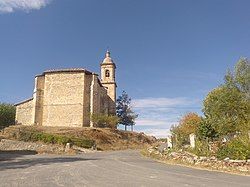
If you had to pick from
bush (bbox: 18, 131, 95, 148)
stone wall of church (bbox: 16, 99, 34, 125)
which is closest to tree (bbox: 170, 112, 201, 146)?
bush (bbox: 18, 131, 95, 148)

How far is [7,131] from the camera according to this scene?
48469 millimetres

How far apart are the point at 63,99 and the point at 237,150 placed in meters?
47.9

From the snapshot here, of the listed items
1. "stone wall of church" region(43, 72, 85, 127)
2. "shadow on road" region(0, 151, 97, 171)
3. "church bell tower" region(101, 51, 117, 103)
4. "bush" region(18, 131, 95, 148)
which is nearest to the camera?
"shadow on road" region(0, 151, 97, 171)

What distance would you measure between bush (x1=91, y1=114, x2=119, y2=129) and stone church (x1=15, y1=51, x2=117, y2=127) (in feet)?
3.45

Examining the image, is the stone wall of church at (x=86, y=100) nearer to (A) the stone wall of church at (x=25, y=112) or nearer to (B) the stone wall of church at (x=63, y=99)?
(B) the stone wall of church at (x=63, y=99)

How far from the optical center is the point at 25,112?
6600 cm

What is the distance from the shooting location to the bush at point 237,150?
1820 centimetres

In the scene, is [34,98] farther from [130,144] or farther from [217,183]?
[217,183]

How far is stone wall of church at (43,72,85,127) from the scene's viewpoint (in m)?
61.7

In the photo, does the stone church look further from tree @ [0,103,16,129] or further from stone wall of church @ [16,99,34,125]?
tree @ [0,103,16,129]

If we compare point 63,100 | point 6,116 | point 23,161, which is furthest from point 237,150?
point 6,116

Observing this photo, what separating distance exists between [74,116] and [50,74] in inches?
403

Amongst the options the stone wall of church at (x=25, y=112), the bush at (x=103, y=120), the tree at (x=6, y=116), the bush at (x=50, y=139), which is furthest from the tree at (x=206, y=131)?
the tree at (x=6, y=116)

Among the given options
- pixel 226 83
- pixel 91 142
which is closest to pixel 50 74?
pixel 91 142
